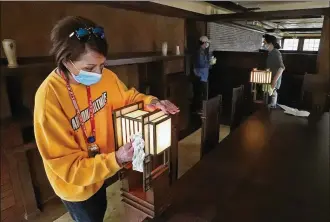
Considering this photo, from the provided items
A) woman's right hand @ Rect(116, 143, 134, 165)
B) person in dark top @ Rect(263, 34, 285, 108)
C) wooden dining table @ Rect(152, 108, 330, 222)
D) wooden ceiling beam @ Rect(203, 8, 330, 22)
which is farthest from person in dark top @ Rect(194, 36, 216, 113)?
woman's right hand @ Rect(116, 143, 134, 165)

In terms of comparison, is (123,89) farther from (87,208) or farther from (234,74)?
(234,74)

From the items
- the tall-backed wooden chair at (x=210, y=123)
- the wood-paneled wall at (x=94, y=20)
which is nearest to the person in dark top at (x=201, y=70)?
the wood-paneled wall at (x=94, y=20)

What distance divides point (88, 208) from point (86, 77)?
1.94 ft

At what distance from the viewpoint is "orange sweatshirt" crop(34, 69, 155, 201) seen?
30.6 inches

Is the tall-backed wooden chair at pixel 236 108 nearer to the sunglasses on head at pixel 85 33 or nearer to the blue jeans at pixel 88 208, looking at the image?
the blue jeans at pixel 88 208

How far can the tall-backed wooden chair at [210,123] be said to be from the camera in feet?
5.59

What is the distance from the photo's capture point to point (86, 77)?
0.90 metres

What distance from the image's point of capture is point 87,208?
1.02 m

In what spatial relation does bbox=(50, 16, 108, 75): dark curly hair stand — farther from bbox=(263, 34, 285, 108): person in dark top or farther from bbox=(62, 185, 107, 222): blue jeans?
bbox=(263, 34, 285, 108): person in dark top

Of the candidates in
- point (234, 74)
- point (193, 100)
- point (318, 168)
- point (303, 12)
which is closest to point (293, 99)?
point (234, 74)

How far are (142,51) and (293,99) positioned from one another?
9.15ft

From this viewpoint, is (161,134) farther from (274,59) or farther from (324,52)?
(324,52)

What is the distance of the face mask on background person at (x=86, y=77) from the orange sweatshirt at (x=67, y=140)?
0.03 m

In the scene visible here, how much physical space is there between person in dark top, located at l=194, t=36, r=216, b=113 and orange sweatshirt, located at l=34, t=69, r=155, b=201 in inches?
116
